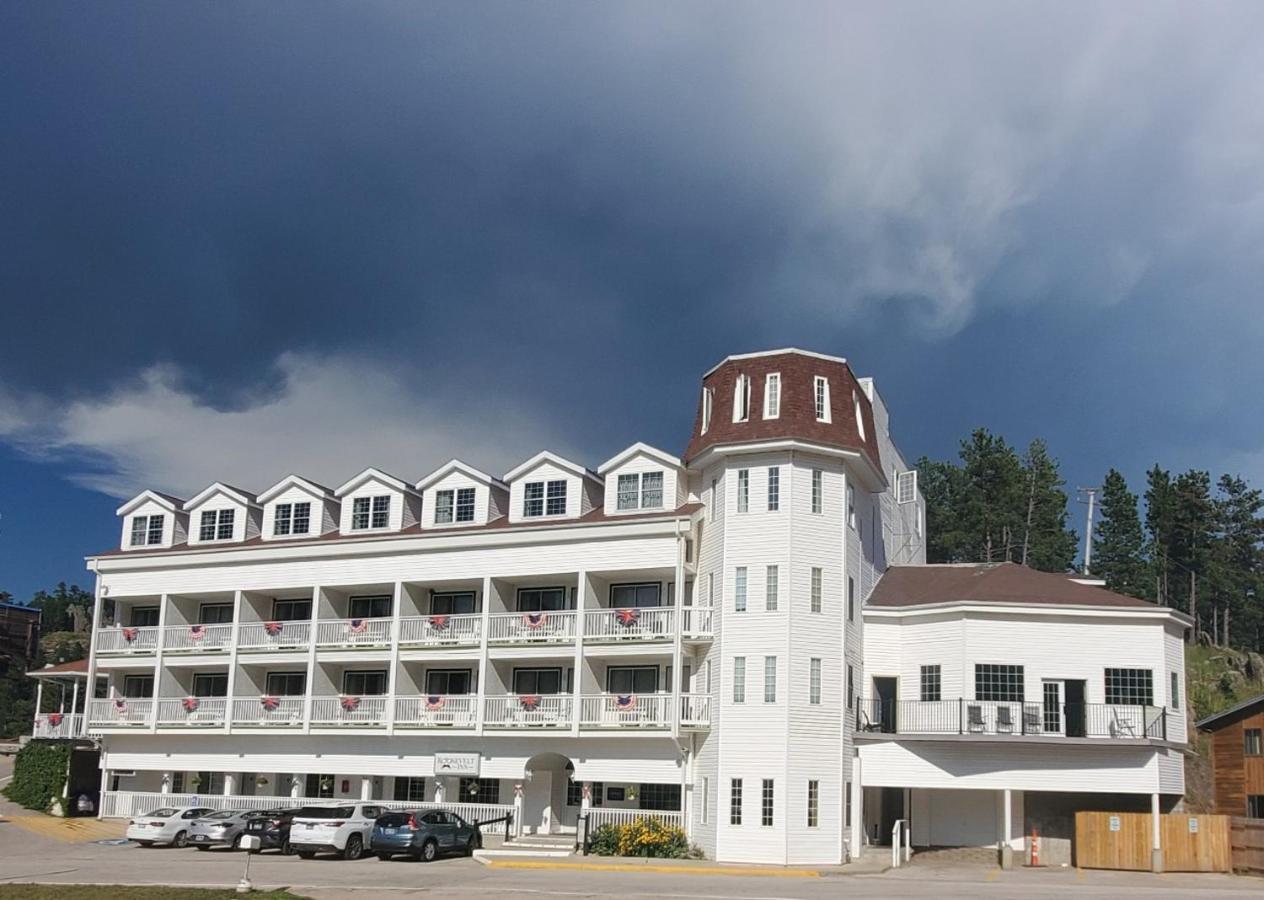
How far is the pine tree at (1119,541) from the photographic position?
82500mm

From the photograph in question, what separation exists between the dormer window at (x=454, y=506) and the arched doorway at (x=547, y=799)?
9.09 m

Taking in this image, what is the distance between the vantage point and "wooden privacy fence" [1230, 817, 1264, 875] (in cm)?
3525

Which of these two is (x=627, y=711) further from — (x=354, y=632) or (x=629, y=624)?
(x=354, y=632)

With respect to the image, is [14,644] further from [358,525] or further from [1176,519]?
[1176,519]

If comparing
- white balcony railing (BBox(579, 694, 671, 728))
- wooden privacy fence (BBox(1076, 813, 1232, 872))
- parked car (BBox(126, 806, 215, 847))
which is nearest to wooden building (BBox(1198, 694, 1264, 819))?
wooden privacy fence (BBox(1076, 813, 1232, 872))

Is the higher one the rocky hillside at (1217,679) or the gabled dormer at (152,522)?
the gabled dormer at (152,522)

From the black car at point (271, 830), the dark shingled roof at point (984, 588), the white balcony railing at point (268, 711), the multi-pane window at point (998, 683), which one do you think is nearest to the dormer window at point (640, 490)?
the dark shingled roof at point (984, 588)

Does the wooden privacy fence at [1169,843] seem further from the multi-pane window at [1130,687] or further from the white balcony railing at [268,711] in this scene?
the white balcony railing at [268,711]

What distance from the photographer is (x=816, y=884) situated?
98.6 ft

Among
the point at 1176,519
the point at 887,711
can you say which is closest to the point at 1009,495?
the point at 1176,519

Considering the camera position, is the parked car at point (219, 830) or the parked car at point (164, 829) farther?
the parked car at point (164, 829)

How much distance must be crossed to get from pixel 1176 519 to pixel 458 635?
62826 mm

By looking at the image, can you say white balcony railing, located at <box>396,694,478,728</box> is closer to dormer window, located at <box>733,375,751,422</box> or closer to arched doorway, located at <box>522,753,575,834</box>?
arched doorway, located at <box>522,753,575,834</box>

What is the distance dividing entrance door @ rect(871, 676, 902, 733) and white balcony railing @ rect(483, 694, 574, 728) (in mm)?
9722
